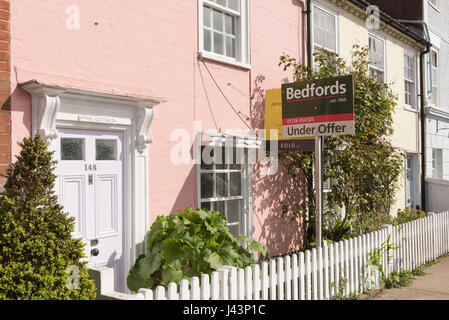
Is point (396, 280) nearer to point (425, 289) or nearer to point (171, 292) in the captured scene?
point (425, 289)

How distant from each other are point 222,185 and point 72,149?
2817 millimetres

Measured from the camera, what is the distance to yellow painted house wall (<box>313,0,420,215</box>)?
1026cm

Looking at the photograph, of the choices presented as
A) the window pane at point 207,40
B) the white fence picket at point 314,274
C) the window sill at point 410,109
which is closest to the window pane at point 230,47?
the window pane at point 207,40

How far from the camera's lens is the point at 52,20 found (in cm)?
499

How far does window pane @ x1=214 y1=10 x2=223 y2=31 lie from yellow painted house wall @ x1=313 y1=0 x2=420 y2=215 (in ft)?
11.6

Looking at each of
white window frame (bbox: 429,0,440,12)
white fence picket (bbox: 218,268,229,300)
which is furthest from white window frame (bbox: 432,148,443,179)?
white fence picket (bbox: 218,268,229,300)

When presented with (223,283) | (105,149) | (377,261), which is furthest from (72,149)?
(377,261)

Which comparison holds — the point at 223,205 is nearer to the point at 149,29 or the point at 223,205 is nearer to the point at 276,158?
the point at 276,158

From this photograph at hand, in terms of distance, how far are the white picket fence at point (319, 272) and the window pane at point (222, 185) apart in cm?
139

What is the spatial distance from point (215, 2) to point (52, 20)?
2.98 metres

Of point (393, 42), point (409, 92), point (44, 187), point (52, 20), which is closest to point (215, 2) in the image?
point (52, 20)

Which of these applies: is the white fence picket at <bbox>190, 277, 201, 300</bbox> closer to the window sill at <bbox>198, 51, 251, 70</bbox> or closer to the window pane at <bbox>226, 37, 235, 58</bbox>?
the window sill at <bbox>198, 51, 251, 70</bbox>

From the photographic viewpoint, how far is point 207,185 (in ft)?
23.0

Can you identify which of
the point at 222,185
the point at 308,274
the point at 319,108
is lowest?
the point at 308,274
